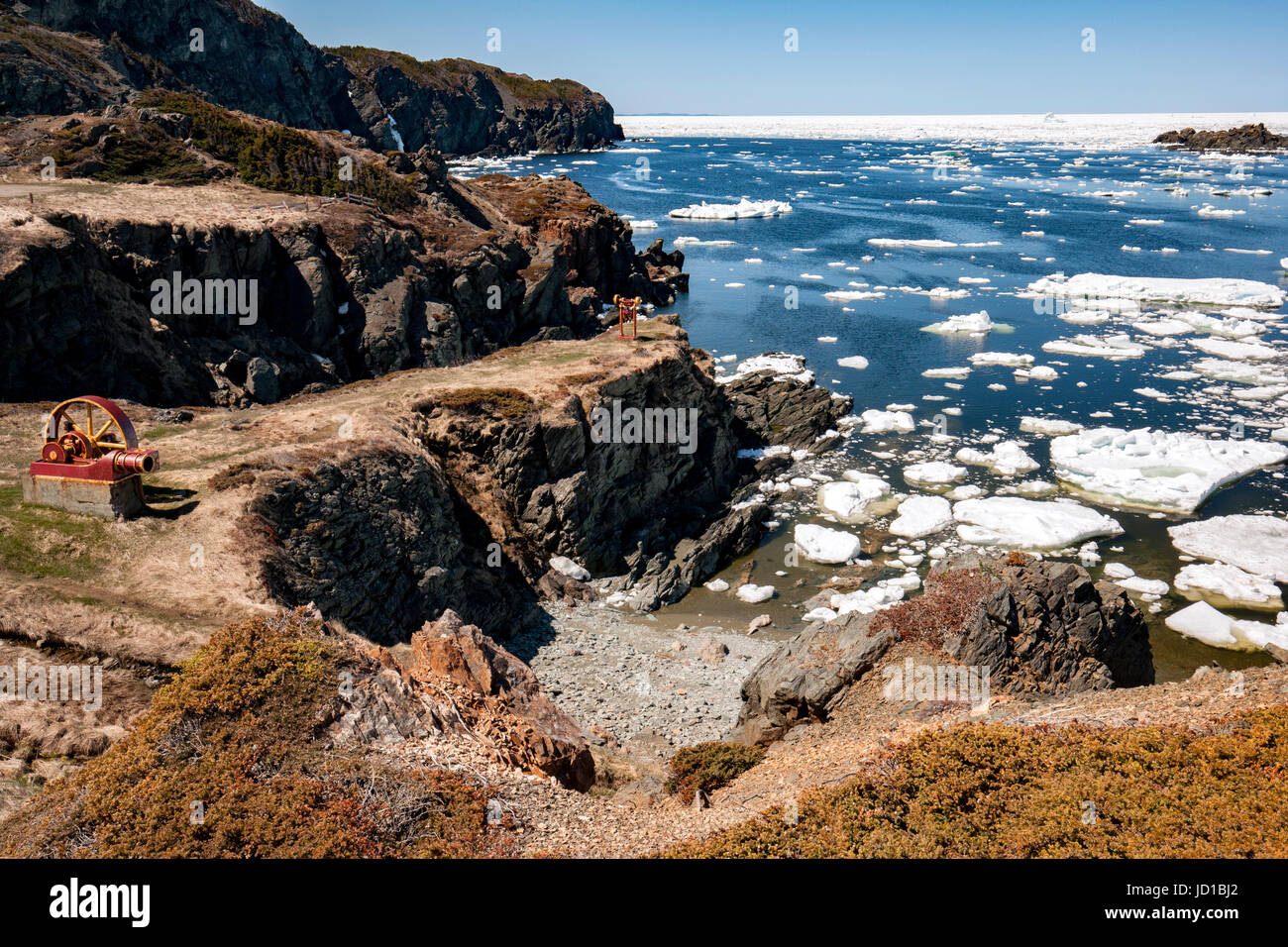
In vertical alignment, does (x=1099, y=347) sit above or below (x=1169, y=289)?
below

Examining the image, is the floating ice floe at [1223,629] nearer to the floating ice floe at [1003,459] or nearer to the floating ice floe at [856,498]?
the floating ice floe at [856,498]

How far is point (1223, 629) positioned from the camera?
30531mm

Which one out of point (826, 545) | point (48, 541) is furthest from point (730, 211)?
point (48, 541)

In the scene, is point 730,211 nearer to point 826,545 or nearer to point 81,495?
point 826,545

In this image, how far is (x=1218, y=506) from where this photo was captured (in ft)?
134

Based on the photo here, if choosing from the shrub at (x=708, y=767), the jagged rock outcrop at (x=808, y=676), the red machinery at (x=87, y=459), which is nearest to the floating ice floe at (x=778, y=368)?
the jagged rock outcrop at (x=808, y=676)

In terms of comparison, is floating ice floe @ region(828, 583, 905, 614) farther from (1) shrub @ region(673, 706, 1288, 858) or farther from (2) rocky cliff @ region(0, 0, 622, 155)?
(2) rocky cliff @ region(0, 0, 622, 155)

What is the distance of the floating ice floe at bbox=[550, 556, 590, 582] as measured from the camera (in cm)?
3597

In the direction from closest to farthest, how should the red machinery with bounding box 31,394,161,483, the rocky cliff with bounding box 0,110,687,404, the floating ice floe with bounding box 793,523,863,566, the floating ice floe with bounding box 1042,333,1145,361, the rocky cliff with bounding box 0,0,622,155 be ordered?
the red machinery with bounding box 31,394,161,483 → the rocky cliff with bounding box 0,110,687,404 → the floating ice floe with bounding box 793,523,863,566 → the floating ice floe with bounding box 1042,333,1145,361 → the rocky cliff with bounding box 0,0,622,155

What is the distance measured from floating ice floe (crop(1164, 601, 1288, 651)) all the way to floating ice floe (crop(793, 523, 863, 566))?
43.2ft

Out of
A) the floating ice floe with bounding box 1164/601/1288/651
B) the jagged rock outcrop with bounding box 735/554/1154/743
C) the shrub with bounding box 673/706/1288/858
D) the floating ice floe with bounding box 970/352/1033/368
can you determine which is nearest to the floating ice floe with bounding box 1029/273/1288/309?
the floating ice floe with bounding box 970/352/1033/368

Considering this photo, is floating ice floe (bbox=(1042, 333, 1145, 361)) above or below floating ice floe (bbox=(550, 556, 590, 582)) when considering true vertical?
above

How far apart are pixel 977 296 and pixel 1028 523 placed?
52.5 meters
